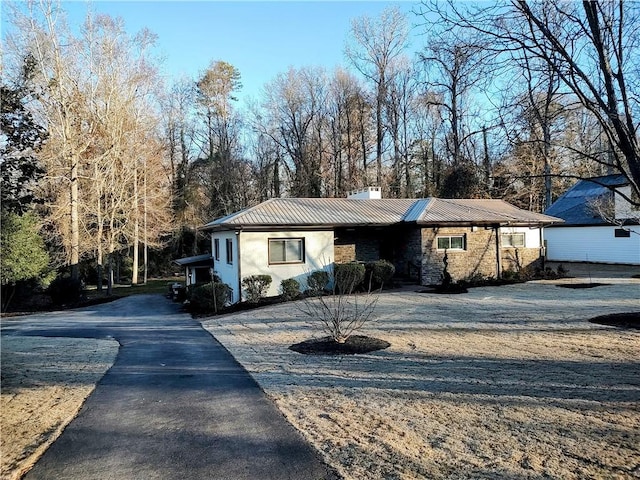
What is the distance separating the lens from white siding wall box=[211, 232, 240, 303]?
17.7 m

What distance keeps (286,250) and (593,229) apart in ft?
64.4

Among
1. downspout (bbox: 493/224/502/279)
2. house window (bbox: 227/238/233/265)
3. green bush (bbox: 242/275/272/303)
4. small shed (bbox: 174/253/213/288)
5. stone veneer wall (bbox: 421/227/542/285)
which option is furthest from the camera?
small shed (bbox: 174/253/213/288)

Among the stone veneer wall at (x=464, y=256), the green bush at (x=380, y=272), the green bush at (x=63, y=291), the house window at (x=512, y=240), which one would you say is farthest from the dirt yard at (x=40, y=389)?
the house window at (x=512, y=240)

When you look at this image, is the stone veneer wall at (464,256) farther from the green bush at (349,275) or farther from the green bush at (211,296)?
the green bush at (211,296)

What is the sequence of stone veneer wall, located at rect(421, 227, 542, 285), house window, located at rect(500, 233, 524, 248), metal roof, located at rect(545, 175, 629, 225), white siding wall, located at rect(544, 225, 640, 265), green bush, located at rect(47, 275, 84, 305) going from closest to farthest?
stone veneer wall, located at rect(421, 227, 542, 285), house window, located at rect(500, 233, 524, 248), white siding wall, located at rect(544, 225, 640, 265), green bush, located at rect(47, 275, 84, 305), metal roof, located at rect(545, 175, 629, 225)

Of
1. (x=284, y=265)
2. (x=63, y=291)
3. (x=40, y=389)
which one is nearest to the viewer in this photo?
(x=40, y=389)

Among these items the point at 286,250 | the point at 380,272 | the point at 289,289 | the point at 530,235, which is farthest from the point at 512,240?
the point at 289,289

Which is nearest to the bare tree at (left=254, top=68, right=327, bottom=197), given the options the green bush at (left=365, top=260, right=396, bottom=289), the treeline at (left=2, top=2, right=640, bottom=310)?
the treeline at (left=2, top=2, right=640, bottom=310)

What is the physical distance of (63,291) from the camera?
2508 centimetres

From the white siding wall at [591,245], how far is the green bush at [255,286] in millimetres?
20086

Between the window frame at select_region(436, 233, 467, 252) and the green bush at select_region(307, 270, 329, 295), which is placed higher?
the window frame at select_region(436, 233, 467, 252)

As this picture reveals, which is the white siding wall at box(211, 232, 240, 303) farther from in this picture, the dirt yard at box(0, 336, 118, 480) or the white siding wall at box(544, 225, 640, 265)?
the white siding wall at box(544, 225, 640, 265)

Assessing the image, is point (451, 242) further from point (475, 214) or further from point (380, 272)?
point (380, 272)

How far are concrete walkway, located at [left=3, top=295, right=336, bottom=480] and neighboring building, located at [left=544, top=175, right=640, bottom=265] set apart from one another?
902 inches
